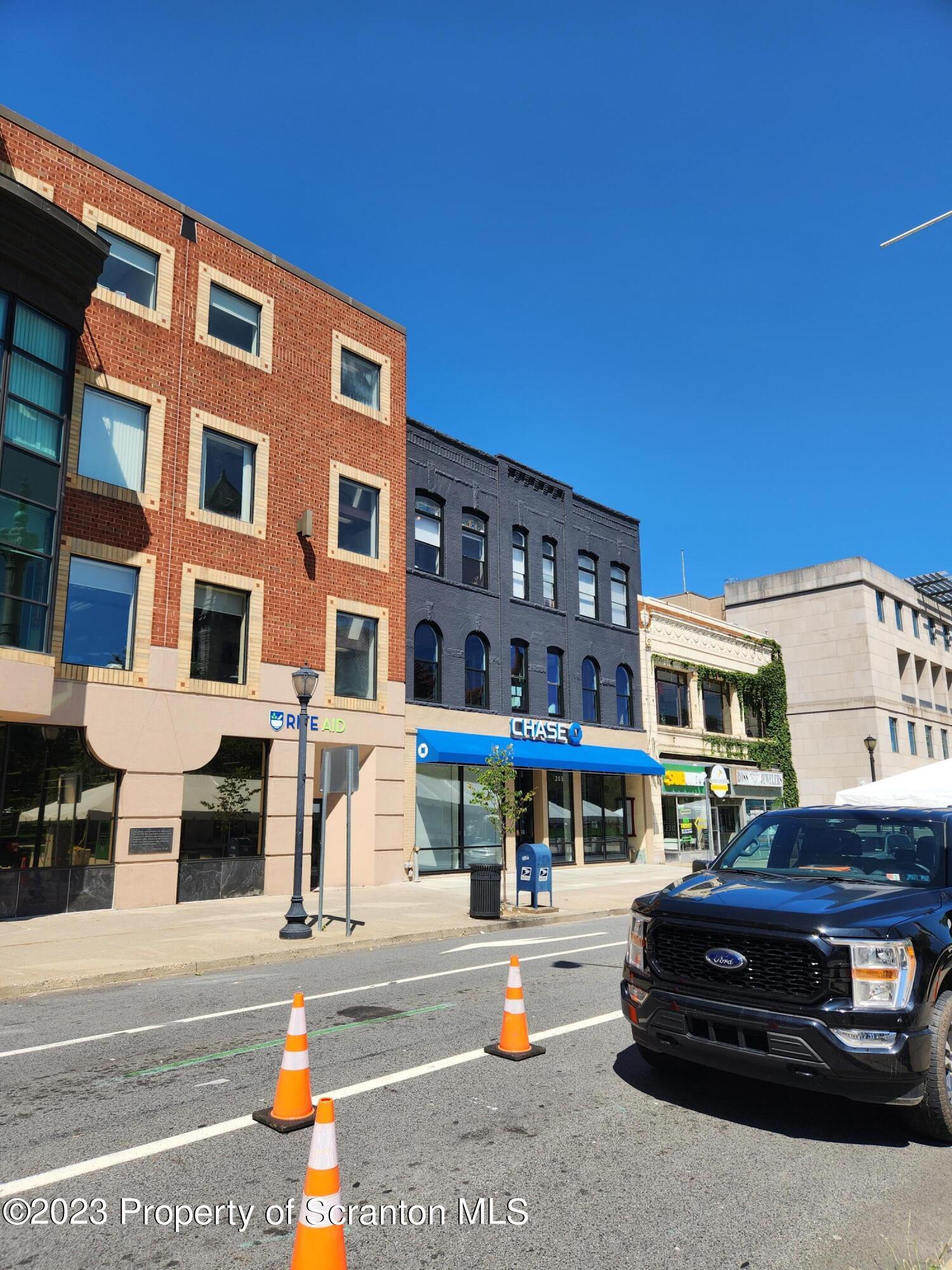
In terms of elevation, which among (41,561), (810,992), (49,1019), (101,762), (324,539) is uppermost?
(324,539)

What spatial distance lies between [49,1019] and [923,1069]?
7.51m

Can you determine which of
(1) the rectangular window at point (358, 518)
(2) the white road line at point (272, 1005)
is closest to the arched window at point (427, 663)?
(1) the rectangular window at point (358, 518)

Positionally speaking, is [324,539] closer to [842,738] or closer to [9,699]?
[9,699]

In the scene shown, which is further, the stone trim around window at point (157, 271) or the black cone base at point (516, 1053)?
the stone trim around window at point (157, 271)

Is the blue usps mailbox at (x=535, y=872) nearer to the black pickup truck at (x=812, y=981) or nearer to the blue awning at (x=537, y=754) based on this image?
the blue awning at (x=537, y=754)

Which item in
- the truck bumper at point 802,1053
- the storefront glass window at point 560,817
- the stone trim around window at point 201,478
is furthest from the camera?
the storefront glass window at point 560,817

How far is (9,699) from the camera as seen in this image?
14.1 metres

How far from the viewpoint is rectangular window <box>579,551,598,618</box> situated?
99.2 feet

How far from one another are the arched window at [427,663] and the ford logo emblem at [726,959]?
1888 cm

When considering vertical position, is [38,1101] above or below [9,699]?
below

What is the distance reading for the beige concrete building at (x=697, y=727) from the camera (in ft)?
103

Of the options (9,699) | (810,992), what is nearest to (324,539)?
(9,699)

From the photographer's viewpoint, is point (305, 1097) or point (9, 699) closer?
point (305, 1097)

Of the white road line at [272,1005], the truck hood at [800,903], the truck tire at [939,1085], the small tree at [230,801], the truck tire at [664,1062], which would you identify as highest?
the small tree at [230,801]
